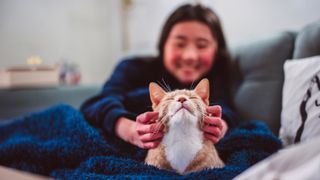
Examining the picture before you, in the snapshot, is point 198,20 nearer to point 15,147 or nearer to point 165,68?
point 165,68

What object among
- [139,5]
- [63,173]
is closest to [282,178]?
[63,173]

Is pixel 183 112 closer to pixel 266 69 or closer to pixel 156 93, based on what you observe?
pixel 156 93

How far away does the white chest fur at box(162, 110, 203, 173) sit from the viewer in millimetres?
482

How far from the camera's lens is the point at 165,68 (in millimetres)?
784

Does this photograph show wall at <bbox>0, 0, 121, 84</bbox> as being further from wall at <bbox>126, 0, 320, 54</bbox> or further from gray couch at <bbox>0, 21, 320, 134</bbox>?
gray couch at <bbox>0, 21, 320, 134</bbox>

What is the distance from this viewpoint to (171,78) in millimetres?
687

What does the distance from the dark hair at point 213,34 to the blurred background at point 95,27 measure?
44 cm

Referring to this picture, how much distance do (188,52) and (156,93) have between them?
0.20m

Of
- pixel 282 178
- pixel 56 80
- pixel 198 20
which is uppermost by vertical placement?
pixel 198 20

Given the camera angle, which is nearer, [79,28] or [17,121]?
[17,121]

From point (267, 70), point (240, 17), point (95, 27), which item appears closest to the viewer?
point (267, 70)

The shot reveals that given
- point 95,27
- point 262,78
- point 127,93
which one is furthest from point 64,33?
point 262,78

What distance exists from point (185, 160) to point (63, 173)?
29 centimetres

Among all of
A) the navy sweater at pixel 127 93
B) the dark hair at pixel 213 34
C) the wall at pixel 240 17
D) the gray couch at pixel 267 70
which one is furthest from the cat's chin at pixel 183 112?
the wall at pixel 240 17
